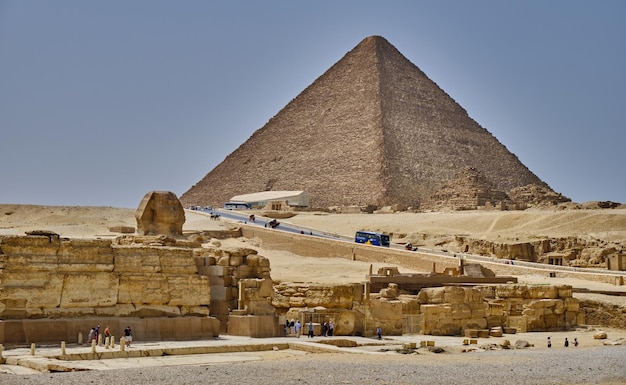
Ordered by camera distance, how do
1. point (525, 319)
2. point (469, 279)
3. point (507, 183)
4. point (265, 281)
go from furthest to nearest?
point (507, 183) < point (469, 279) < point (525, 319) < point (265, 281)

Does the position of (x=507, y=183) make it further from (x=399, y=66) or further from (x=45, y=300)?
(x=45, y=300)

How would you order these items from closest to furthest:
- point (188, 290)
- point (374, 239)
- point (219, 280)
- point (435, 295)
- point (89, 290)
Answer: point (89, 290) → point (188, 290) → point (219, 280) → point (435, 295) → point (374, 239)

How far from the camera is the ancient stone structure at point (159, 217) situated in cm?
2134

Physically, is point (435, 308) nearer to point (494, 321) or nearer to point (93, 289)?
point (494, 321)

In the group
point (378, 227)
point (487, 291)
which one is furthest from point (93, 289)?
point (378, 227)

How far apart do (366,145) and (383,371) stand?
12546 cm

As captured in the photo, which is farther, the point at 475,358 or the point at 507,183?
the point at 507,183

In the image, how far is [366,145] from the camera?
137 m

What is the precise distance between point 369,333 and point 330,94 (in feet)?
465

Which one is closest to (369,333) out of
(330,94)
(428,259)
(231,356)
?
(231,356)

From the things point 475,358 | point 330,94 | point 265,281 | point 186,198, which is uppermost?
point 330,94

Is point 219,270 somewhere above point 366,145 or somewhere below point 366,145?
below

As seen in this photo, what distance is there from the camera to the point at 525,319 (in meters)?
19.7

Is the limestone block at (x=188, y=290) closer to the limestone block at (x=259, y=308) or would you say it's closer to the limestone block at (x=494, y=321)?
the limestone block at (x=259, y=308)
